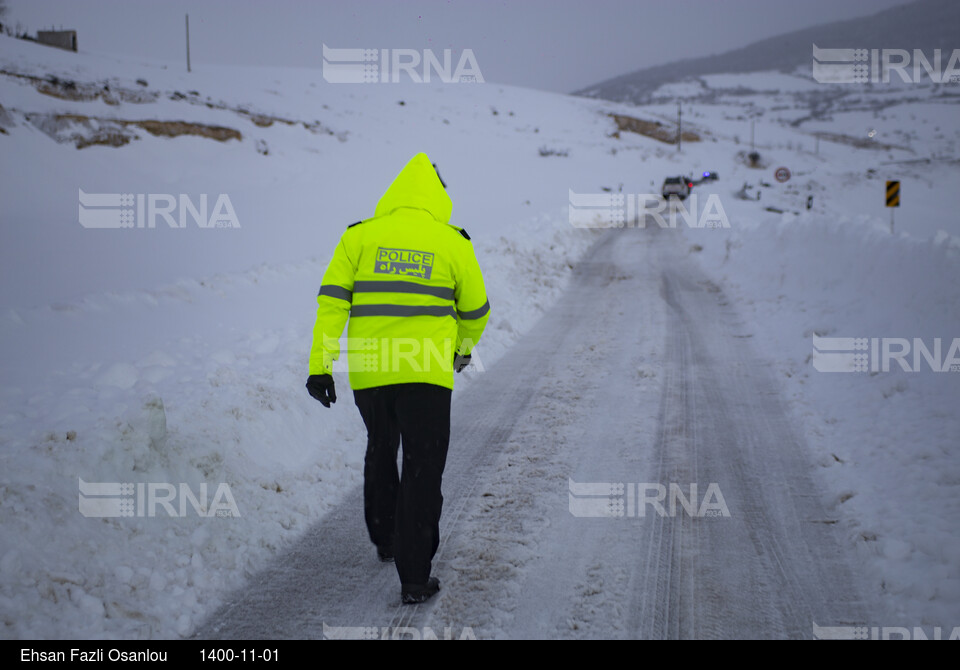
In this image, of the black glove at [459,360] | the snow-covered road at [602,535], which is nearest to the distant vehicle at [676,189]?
the snow-covered road at [602,535]

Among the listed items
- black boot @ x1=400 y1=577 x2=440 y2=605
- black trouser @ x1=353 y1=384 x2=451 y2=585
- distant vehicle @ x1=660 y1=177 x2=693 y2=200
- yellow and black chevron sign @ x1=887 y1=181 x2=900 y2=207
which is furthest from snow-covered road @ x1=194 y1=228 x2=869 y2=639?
distant vehicle @ x1=660 y1=177 x2=693 y2=200

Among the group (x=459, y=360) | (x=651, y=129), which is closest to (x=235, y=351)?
(x=459, y=360)

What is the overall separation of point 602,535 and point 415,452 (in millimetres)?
1475

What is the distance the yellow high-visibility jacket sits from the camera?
3.07 meters

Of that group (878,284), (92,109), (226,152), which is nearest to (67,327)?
(878,284)

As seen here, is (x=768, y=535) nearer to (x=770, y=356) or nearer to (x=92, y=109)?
(x=770, y=356)

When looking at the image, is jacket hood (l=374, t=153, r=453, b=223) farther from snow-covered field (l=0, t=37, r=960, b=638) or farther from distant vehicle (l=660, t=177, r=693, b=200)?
distant vehicle (l=660, t=177, r=693, b=200)

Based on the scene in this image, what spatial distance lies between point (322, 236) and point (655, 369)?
8.86 m

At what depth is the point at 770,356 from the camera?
7.76 m

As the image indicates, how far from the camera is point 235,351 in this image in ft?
21.3

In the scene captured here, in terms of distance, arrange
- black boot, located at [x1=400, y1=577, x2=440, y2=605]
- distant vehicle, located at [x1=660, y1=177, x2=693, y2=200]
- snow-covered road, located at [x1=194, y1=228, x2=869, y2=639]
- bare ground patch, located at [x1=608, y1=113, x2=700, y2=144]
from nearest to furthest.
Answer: snow-covered road, located at [x1=194, y1=228, x2=869, y2=639], black boot, located at [x1=400, y1=577, x2=440, y2=605], distant vehicle, located at [x1=660, y1=177, x2=693, y2=200], bare ground patch, located at [x1=608, y1=113, x2=700, y2=144]

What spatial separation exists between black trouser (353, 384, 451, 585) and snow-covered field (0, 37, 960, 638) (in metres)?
1.08

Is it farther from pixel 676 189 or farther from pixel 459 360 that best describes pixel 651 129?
pixel 459 360
